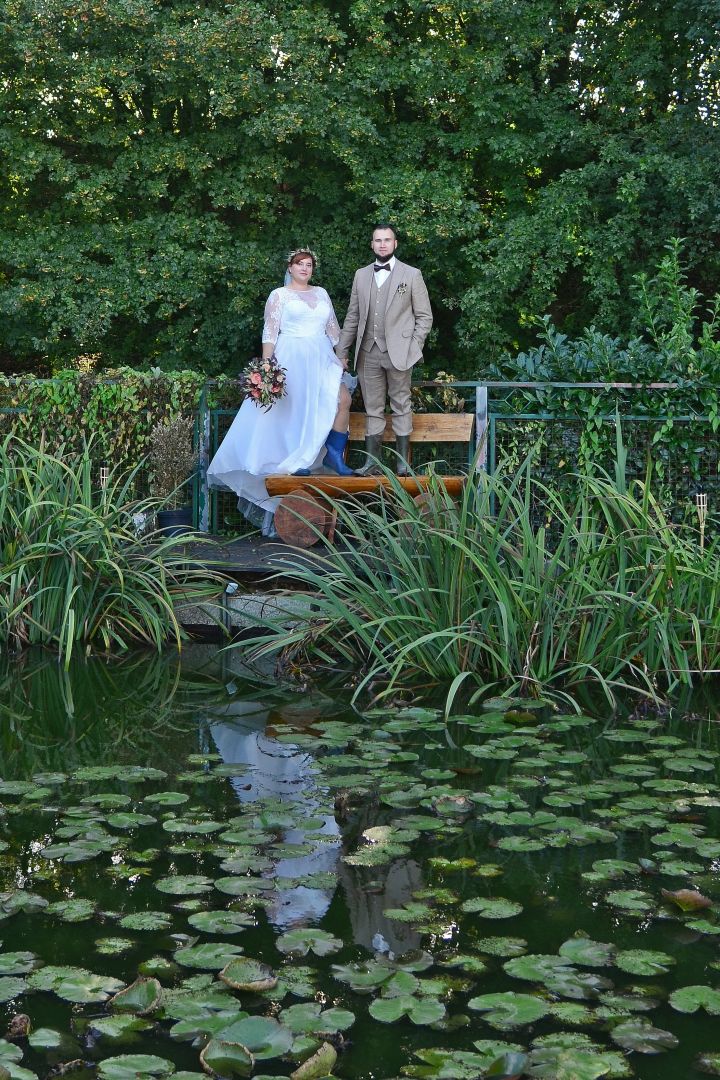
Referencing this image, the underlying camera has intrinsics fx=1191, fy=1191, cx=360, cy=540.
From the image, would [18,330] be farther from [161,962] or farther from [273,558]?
[161,962]

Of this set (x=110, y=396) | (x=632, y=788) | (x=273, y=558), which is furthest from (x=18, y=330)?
(x=632, y=788)

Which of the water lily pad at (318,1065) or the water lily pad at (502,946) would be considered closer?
the water lily pad at (318,1065)

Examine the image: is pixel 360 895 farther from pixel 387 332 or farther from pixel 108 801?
pixel 387 332

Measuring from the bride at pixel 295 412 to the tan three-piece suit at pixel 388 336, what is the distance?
194 mm

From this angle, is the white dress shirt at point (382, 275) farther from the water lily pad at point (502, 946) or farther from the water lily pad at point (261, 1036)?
the water lily pad at point (261, 1036)

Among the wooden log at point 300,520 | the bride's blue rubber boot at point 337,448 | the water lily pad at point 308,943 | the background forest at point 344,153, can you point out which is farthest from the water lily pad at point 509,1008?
the background forest at point 344,153

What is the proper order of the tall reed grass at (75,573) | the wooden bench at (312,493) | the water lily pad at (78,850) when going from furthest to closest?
the wooden bench at (312,493), the tall reed grass at (75,573), the water lily pad at (78,850)

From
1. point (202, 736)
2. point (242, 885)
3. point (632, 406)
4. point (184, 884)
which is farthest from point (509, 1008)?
point (632, 406)

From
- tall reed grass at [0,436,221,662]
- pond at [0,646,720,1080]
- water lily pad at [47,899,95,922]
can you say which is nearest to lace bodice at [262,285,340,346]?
tall reed grass at [0,436,221,662]

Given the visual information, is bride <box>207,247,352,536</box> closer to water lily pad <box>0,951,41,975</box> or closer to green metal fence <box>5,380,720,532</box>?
green metal fence <box>5,380,720,532</box>

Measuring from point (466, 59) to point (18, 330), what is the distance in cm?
575

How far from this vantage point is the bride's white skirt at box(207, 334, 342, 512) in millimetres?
8453

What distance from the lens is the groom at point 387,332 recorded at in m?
8.37

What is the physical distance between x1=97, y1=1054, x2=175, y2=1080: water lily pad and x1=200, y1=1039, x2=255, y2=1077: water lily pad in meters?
0.06
